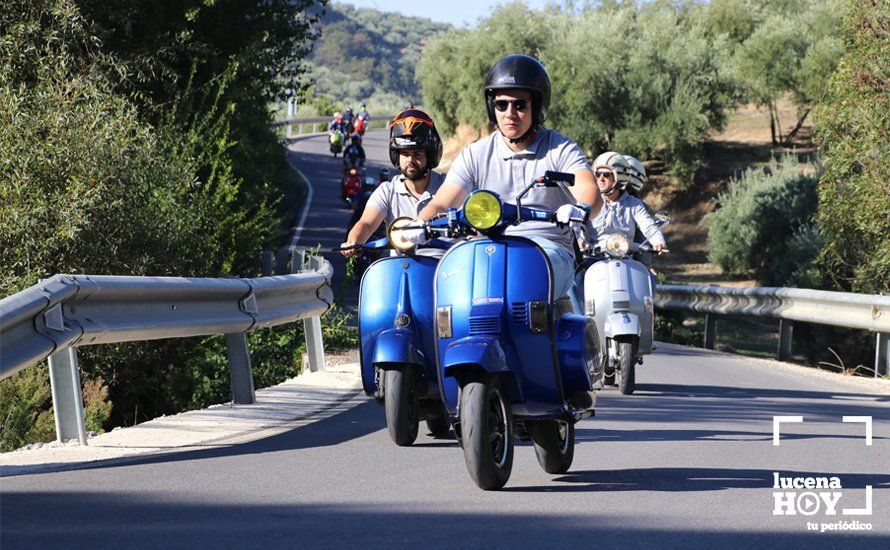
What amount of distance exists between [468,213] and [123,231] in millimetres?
6878

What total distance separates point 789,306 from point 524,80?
37.7 feet

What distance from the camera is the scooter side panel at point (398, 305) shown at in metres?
8.65

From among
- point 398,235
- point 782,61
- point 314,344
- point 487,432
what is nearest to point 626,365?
point 314,344

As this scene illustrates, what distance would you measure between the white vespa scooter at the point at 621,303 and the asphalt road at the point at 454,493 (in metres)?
1.81

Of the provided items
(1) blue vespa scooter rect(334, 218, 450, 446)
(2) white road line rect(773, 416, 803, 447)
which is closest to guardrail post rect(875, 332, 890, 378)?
(2) white road line rect(773, 416, 803, 447)

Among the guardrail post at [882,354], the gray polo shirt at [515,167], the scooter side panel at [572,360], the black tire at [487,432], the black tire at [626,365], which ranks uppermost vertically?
the gray polo shirt at [515,167]

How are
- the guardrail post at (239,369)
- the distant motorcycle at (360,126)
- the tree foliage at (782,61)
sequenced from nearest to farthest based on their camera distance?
the guardrail post at (239,369) < the distant motorcycle at (360,126) < the tree foliage at (782,61)

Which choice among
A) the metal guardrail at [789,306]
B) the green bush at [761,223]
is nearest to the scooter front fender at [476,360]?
the metal guardrail at [789,306]

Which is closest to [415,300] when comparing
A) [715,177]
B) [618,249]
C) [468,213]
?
[468,213]

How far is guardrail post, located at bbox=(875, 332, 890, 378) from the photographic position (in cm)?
1609

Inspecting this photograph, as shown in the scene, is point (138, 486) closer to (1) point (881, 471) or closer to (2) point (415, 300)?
(2) point (415, 300)

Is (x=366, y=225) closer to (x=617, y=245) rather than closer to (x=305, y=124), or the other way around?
(x=617, y=245)

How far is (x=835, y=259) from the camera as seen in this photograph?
23688 mm

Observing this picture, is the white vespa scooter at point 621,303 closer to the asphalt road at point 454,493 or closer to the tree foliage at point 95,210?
the asphalt road at point 454,493
